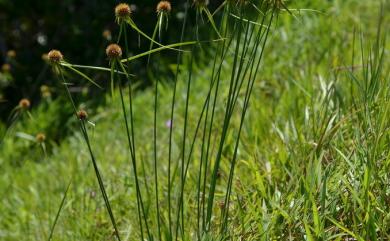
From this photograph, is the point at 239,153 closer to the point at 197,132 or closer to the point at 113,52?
the point at 197,132

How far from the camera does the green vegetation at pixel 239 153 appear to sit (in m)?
1.82

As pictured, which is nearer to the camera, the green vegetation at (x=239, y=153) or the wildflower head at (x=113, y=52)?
the wildflower head at (x=113, y=52)

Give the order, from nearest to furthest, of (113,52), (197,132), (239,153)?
(113,52) < (197,132) < (239,153)

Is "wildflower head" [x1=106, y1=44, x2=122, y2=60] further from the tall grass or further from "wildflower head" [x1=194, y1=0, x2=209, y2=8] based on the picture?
"wildflower head" [x1=194, y1=0, x2=209, y2=8]

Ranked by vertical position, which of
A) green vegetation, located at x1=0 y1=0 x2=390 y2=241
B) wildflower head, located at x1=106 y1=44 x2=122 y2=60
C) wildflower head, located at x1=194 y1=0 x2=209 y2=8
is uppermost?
wildflower head, located at x1=194 y1=0 x2=209 y2=8

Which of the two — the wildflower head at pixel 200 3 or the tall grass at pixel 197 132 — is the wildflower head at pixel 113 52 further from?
the wildflower head at pixel 200 3

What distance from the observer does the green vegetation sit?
1.82 metres

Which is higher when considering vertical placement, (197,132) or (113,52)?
(113,52)

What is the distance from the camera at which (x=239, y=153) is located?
2.78m

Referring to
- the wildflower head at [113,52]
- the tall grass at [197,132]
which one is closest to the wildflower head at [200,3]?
the tall grass at [197,132]

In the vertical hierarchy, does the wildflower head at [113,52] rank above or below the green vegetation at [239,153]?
above

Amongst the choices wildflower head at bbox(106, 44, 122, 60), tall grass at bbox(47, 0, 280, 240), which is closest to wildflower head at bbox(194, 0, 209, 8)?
tall grass at bbox(47, 0, 280, 240)

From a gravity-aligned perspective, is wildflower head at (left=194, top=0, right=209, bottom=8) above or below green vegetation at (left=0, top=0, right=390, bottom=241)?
above

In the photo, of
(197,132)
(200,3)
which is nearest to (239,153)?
(197,132)
